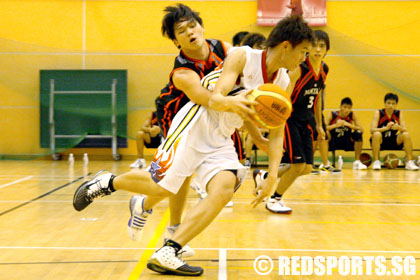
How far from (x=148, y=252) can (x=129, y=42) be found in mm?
8769

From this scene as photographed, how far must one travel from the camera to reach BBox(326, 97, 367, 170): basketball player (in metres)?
9.98

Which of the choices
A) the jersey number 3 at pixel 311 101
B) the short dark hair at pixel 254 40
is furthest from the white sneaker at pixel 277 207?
the short dark hair at pixel 254 40

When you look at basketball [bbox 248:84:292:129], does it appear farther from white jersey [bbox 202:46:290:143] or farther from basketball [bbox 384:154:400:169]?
basketball [bbox 384:154:400:169]

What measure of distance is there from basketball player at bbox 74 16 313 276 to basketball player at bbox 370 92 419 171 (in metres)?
7.12

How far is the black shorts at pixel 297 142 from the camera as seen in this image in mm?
5012

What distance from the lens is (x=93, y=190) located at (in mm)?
3463

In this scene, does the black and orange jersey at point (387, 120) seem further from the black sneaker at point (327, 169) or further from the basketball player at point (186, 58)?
the basketball player at point (186, 58)

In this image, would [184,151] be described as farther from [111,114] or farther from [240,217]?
[111,114]

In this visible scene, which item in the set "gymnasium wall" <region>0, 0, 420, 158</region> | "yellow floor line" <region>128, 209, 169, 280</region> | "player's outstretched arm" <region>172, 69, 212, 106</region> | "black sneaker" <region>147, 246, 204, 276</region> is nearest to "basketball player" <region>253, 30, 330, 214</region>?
"yellow floor line" <region>128, 209, 169, 280</region>

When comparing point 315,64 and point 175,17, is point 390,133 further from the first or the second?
point 175,17

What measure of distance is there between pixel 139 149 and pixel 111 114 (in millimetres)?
1372

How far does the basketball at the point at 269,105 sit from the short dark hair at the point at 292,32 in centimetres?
32

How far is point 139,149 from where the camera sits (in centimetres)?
1008

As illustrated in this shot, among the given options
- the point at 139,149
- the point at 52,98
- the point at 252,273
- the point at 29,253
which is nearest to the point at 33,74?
the point at 52,98
